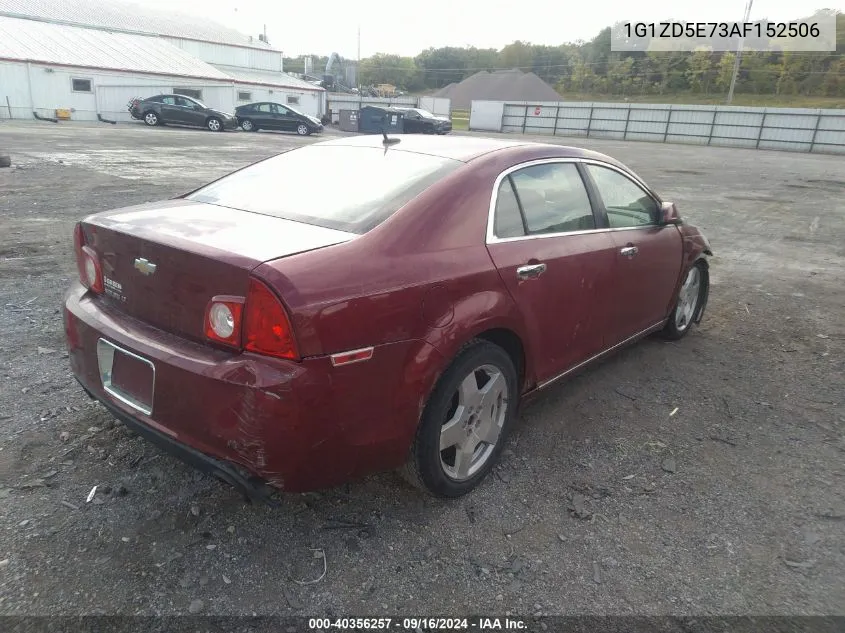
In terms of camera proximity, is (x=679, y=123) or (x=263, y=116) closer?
(x=263, y=116)

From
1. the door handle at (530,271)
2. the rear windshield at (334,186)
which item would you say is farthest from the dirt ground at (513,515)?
the rear windshield at (334,186)

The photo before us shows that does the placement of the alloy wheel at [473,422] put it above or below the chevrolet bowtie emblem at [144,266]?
below

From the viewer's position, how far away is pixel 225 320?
2.09 meters

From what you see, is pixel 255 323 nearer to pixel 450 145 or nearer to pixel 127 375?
pixel 127 375

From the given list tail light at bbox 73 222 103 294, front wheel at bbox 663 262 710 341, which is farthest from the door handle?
front wheel at bbox 663 262 710 341

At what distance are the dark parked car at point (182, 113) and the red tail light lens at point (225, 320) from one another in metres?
29.1

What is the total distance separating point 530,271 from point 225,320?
140 cm

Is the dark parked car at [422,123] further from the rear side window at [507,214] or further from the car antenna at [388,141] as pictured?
the rear side window at [507,214]

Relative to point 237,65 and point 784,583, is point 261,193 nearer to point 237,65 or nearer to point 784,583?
point 784,583

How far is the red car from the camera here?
204 centimetres

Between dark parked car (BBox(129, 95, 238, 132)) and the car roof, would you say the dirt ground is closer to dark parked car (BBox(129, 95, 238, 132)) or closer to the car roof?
the car roof

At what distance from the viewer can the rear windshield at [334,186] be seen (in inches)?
100

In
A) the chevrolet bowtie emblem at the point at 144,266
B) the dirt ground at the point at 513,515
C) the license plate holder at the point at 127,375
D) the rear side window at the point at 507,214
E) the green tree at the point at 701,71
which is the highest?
the green tree at the point at 701,71

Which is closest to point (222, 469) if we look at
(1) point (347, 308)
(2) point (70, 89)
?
(1) point (347, 308)
